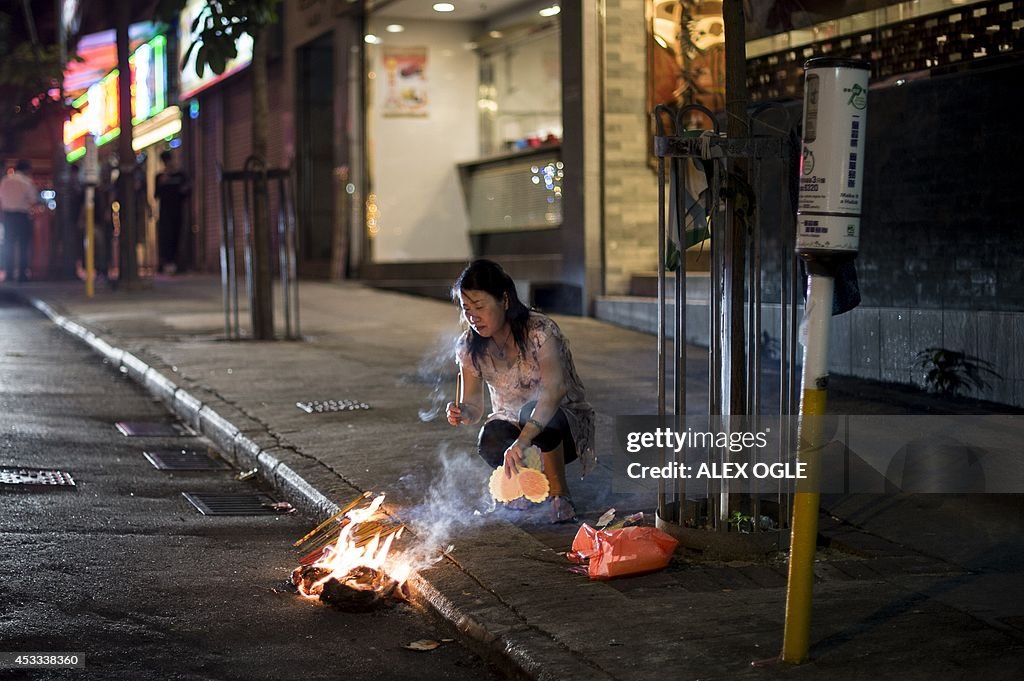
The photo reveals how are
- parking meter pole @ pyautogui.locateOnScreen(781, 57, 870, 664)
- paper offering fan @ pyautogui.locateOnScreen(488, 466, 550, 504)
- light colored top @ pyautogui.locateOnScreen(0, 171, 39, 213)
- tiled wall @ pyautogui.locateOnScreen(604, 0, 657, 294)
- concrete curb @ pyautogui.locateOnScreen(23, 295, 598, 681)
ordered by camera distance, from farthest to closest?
light colored top @ pyautogui.locateOnScreen(0, 171, 39, 213) < tiled wall @ pyautogui.locateOnScreen(604, 0, 657, 294) < paper offering fan @ pyautogui.locateOnScreen(488, 466, 550, 504) < concrete curb @ pyautogui.locateOnScreen(23, 295, 598, 681) < parking meter pole @ pyautogui.locateOnScreen(781, 57, 870, 664)

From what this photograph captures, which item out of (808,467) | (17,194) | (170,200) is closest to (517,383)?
(808,467)

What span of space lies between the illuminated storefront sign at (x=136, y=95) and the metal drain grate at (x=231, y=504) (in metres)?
19.8

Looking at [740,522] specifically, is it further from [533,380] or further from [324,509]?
[324,509]

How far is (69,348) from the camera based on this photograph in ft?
45.9

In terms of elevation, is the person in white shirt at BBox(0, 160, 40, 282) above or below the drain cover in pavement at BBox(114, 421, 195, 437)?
above

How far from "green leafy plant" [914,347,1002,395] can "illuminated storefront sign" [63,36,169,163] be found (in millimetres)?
20396

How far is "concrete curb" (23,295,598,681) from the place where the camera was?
400 cm

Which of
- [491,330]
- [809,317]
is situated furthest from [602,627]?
[491,330]

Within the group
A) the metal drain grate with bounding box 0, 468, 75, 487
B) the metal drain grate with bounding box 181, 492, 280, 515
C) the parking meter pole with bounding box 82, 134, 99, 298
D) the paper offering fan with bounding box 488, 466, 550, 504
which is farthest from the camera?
the parking meter pole with bounding box 82, 134, 99, 298

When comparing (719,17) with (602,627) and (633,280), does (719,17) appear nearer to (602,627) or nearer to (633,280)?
(633,280)

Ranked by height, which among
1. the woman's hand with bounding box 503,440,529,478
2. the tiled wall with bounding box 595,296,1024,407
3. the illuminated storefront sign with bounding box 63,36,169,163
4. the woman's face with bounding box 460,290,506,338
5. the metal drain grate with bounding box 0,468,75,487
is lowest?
the metal drain grate with bounding box 0,468,75,487

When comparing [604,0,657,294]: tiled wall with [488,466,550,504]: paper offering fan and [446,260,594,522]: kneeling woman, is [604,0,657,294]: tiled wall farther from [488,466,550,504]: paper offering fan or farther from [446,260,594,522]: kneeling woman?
[488,466,550,504]: paper offering fan

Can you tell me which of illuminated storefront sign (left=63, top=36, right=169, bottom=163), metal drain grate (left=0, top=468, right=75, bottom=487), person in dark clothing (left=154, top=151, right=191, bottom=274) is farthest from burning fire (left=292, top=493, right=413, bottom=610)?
illuminated storefront sign (left=63, top=36, right=169, bottom=163)

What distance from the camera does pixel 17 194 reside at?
80.0ft
